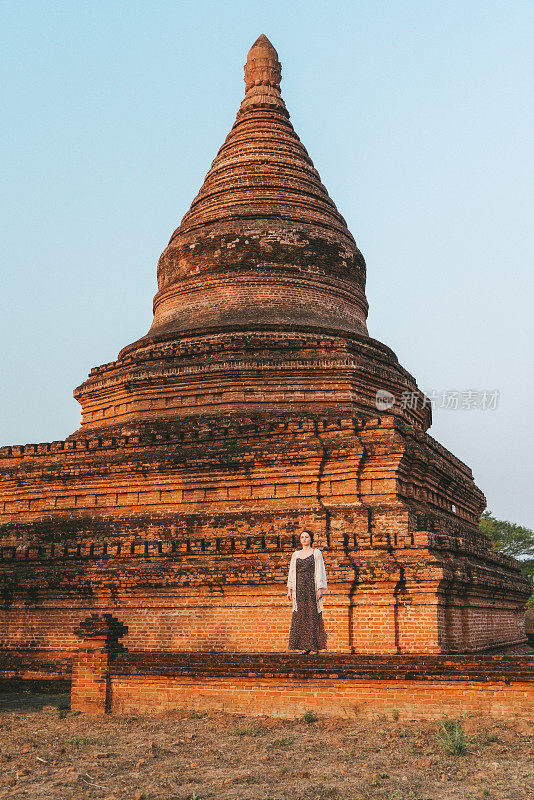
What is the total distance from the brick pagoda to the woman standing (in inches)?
83.1

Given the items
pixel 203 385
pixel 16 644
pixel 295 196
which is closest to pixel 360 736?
pixel 16 644

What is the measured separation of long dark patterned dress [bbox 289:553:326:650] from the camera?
10.5 meters

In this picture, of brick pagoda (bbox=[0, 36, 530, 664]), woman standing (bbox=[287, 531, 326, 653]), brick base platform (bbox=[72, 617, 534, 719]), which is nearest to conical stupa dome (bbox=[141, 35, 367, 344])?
brick pagoda (bbox=[0, 36, 530, 664])

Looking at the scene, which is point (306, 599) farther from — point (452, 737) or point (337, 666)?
point (452, 737)

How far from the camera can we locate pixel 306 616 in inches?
417

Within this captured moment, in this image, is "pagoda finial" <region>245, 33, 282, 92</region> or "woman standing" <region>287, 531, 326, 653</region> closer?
"woman standing" <region>287, 531, 326, 653</region>

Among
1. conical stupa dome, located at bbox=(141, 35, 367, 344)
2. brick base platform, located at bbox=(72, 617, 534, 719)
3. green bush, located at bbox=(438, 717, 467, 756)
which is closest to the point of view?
green bush, located at bbox=(438, 717, 467, 756)

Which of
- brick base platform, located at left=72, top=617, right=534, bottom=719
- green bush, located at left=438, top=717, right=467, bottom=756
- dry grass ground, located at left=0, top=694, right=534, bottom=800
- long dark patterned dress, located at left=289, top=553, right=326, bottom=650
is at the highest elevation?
long dark patterned dress, located at left=289, top=553, right=326, bottom=650

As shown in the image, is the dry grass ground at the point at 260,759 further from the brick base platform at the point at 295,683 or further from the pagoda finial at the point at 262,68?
the pagoda finial at the point at 262,68

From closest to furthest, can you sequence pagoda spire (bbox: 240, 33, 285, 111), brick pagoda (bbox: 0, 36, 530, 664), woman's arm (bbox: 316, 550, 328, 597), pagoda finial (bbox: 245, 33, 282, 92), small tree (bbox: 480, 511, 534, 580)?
woman's arm (bbox: 316, 550, 328, 597) < brick pagoda (bbox: 0, 36, 530, 664) < pagoda spire (bbox: 240, 33, 285, 111) < pagoda finial (bbox: 245, 33, 282, 92) < small tree (bbox: 480, 511, 534, 580)

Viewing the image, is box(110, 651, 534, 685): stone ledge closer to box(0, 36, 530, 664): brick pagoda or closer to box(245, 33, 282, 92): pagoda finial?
box(0, 36, 530, 664): brick pagoda

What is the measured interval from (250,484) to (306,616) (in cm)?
456

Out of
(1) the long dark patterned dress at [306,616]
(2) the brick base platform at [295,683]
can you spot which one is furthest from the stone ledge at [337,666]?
(1) the long dark patterned dress at [306,616]

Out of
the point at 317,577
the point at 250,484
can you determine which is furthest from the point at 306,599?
the point at 250,484
